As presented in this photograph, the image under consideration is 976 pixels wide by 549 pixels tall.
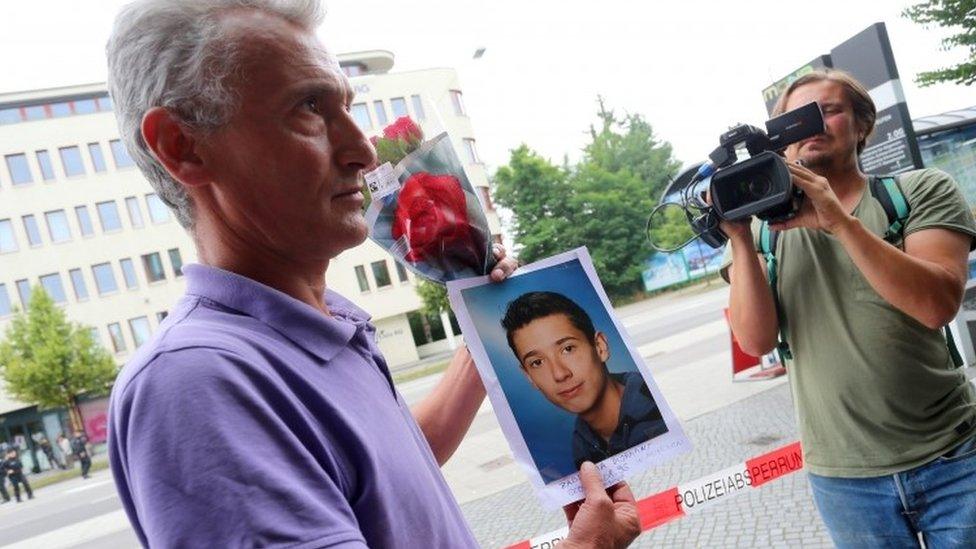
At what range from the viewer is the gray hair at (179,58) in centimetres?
88

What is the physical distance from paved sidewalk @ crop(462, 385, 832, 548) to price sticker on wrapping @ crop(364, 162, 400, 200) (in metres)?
3.54

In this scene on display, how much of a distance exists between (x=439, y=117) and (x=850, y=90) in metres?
1.45

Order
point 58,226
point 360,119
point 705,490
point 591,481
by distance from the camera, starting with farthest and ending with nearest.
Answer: point 58,226
point 705,490
point 360,119
point 591,481

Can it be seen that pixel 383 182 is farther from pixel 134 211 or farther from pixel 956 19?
pixel 134 211

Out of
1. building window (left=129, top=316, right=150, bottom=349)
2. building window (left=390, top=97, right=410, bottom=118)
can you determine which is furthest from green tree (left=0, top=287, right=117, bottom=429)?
building window (left=390, top=97, right=410, bottom=118)

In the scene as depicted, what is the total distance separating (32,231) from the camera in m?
26.5

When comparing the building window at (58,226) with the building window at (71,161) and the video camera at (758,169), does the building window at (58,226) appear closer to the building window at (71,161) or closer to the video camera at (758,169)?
the building window at (71,161)

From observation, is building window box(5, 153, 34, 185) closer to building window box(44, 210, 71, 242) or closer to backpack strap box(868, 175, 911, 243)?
building window box(44, 210, 71, 242)

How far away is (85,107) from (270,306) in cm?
3297

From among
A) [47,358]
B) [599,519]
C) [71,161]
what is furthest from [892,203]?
[71,161]

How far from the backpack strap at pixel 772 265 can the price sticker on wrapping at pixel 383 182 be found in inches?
51.5

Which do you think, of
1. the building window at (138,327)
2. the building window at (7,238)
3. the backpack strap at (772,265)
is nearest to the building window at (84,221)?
the building window at (7,238)

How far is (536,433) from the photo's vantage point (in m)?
1.15

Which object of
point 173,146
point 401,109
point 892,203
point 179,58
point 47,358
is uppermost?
point 47,358
